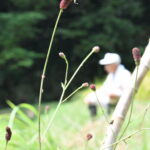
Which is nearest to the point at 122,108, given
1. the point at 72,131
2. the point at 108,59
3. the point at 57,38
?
the point at 108,59

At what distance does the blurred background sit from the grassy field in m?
3.93

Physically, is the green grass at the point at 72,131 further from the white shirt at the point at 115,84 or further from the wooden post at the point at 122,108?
the white shirt at the point at 115,84

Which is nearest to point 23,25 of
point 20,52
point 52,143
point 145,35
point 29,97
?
point 20,52

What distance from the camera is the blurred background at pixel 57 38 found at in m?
15.3

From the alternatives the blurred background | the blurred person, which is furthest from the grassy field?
the blurred background

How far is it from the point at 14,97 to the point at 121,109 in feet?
48.6

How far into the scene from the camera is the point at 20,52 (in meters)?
15.1

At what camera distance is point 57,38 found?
56.2ft

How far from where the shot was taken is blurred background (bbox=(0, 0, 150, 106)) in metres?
Answer: 15.3

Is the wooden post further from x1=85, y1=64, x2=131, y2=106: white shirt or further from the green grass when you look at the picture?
x1=85, y1=64, x2=131, y2=106: white shirt

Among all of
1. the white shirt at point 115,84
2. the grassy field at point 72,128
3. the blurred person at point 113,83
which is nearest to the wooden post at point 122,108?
the grassy field at point 72,128

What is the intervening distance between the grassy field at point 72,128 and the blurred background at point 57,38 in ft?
12.9

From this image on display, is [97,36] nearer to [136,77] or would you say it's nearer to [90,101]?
[90,101]

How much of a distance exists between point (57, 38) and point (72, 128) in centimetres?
1095
